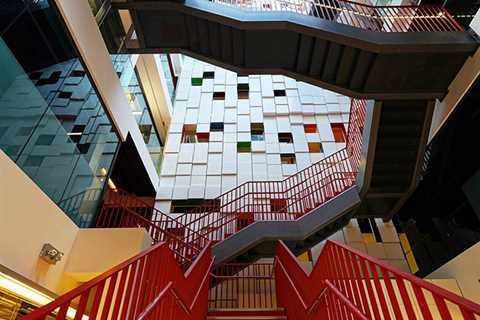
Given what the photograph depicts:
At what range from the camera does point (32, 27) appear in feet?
13.1

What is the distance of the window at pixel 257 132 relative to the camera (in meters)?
11.1

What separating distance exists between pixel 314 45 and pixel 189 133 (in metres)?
7.49

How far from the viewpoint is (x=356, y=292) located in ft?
7.10

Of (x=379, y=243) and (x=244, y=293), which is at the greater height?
(x=379, y=243)

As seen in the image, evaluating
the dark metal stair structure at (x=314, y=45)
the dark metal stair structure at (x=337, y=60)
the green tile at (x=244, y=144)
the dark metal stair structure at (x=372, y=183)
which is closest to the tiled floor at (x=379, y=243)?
the dark metal stair structure at (x=372, y=183)

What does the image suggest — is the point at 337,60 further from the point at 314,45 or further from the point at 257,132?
the point at 257,132

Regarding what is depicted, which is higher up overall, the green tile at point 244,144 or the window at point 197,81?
the window at point 197,81

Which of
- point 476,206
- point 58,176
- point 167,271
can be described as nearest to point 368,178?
point 476,206

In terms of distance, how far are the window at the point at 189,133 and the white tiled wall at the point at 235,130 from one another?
221 millimetres

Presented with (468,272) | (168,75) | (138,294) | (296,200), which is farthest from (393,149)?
(168,75)

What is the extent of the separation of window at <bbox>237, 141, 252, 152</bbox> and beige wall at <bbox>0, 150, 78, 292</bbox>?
23.5 feet

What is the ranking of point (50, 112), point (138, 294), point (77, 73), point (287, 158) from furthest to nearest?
point (287, 158) < point (77, 73) < point (50, 112) < point (138, 294)

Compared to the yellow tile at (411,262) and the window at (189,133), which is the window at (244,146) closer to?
the window at (189,133)

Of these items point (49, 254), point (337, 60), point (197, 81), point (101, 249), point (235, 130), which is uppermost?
point (197, 81)
